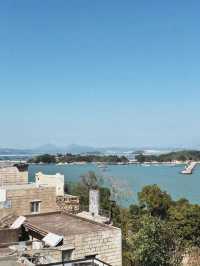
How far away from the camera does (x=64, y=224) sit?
47.1ft

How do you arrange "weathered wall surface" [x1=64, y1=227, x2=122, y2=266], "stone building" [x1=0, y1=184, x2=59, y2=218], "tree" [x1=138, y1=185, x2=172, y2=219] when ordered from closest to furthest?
"weathered wall surface" [x1=64, y1=227, x2=122, y2=266], "stone building" [x1=0, y1=184, x2=59, y2=218], "tree" [x1=138, y1=185, x2=172, y2=219]

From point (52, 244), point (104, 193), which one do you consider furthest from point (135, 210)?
point (52, 244)

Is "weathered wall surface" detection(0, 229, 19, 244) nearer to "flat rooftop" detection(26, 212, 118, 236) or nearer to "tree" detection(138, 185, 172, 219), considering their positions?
"flat rooftop" detection(26, 212, 118, 236)

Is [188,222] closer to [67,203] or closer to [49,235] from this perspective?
[67,203]

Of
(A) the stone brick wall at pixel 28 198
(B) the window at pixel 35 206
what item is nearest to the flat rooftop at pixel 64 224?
(A) the stone brick wall at pixel 28 198

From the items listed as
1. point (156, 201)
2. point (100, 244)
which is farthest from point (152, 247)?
point (156, 201)

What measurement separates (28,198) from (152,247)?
16.8 feet

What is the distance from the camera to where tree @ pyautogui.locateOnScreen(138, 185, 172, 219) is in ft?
108

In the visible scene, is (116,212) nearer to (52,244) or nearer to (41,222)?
(41,222)

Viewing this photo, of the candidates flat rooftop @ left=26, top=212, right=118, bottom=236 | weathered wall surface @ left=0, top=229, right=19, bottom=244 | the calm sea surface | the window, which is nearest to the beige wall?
the calm sea surface

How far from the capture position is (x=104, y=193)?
37094 mm

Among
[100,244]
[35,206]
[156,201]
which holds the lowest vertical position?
[156,201]

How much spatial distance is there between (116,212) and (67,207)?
22.7ft

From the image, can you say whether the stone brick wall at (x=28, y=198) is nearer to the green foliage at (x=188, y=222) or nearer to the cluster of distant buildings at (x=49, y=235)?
the cluster of distant buildings at (x=49, y=235)
